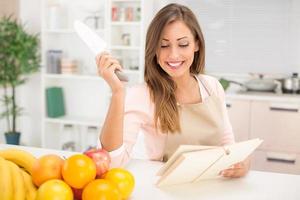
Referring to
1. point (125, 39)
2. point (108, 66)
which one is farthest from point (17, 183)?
point (125, 39)

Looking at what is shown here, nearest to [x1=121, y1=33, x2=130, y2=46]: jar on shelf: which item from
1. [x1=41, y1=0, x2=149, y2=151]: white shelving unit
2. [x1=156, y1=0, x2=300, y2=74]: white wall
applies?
[x1=41, y1=0, x2=149, y2=151]: white shelving unit

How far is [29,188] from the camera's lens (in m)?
0.95

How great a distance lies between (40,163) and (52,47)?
3.27 meters

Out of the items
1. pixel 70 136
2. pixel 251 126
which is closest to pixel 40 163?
pixel 251 126

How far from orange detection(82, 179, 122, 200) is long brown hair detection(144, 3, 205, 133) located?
56 cm

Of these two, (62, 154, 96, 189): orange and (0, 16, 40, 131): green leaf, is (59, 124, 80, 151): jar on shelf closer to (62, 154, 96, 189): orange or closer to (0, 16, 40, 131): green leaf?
(0, 16, 40, 131): green leaf

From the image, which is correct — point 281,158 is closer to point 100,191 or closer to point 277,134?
point 277,134

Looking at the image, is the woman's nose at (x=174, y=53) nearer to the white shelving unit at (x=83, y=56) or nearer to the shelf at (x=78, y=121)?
the white shelving unit at (x=83, y=56)

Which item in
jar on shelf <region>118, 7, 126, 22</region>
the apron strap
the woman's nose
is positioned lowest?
the apron strap

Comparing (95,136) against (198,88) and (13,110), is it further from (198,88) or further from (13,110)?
(198,88)

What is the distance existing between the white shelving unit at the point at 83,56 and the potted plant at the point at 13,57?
13cm

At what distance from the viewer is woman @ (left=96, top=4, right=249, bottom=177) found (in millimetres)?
1448

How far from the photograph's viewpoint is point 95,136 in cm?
404

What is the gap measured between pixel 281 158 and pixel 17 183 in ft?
→ 9.06
